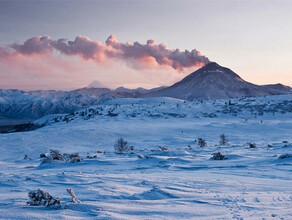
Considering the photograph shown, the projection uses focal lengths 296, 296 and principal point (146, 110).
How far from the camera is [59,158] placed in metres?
13.9

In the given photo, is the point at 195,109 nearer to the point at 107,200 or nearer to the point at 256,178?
the point at 256,178

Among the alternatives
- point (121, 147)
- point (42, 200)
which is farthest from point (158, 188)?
point (121, 147)

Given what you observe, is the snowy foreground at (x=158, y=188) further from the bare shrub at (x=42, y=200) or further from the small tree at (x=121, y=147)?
the small tree at (x=121, y=147)

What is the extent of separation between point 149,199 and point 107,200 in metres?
0.82

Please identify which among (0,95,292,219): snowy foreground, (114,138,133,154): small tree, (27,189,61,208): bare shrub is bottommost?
(114,138,133,154): small tree

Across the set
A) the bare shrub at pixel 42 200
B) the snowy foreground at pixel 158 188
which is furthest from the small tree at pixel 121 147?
the bare shrub at pixel 42 200

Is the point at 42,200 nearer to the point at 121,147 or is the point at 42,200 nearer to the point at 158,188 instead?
the point at 158,188

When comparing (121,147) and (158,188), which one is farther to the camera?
(121,147)

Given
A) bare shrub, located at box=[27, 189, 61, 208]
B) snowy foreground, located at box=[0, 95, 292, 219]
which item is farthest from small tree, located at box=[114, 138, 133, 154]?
bare shrub, located at box=[27, 189, 61, 208]

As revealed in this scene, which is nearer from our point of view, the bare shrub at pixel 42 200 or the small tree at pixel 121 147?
the bare shrub at pixel 42 200

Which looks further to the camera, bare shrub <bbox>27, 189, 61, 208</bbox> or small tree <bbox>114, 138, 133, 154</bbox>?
small tree <bbox>114, 138, 133, 154</bbox>

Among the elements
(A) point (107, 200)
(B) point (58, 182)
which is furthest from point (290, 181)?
(B) point (58, 182)

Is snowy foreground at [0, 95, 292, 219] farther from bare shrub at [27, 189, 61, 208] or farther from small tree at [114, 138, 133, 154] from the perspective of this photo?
small tree at [114, 138, 133, 154]

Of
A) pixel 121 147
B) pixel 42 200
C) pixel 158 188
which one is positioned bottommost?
pixel 121 147
